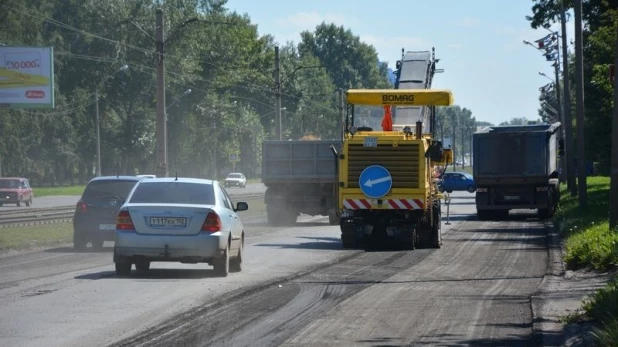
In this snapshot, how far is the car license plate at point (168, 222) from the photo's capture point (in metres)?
17.6

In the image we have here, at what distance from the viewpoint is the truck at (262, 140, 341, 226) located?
37.2 meters

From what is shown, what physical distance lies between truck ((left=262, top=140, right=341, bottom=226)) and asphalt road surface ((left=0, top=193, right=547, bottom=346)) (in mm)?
12631

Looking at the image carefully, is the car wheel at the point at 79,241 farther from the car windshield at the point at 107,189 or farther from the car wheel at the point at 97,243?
the car windshield at the point at 107,189

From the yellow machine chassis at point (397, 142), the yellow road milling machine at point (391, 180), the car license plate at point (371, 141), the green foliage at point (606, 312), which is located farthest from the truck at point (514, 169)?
the green foliage at point (606, 312)

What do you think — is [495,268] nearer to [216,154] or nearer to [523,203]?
[523,203]

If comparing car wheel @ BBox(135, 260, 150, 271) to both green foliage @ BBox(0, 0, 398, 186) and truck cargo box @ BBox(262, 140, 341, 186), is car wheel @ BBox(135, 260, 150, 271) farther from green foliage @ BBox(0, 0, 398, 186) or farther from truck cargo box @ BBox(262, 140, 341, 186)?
green foliage @ BBox(0, 0, 398, 186)

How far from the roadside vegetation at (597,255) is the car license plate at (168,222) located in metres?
6.15

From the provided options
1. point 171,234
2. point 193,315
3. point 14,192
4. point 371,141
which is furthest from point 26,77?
point 193,315

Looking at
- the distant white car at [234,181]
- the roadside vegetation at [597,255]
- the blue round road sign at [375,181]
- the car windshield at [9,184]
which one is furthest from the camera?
the distant white car at [234,181]

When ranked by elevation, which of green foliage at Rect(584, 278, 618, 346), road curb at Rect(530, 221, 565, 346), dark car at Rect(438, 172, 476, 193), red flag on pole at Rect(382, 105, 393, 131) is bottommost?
road curb at Rect(530, 221, 565, 346)

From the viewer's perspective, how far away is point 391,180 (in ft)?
83.6

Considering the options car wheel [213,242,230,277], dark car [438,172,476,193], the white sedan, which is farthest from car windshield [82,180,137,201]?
dark car [438,172,476,193]

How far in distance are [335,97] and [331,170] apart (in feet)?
399

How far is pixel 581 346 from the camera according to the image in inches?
403
